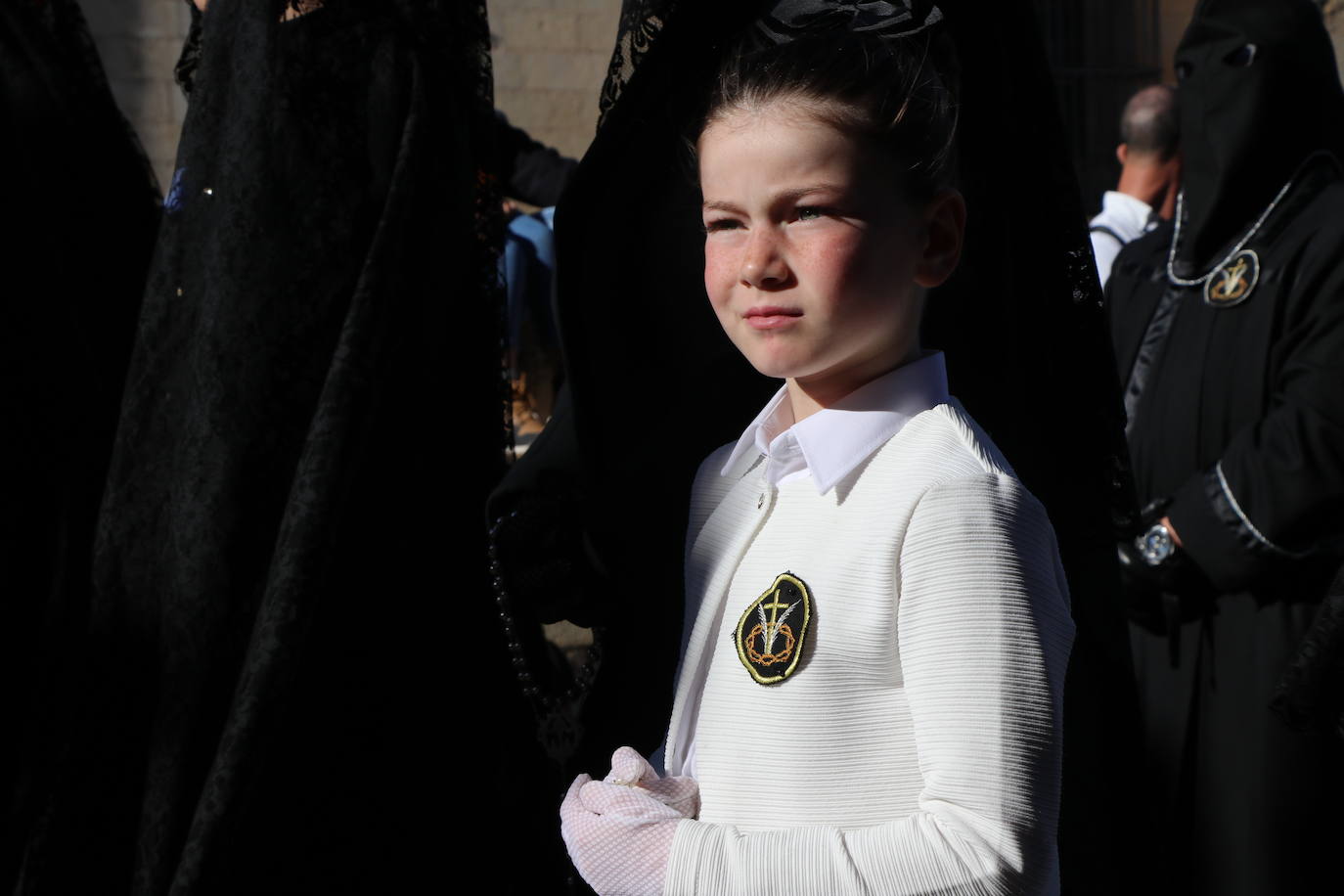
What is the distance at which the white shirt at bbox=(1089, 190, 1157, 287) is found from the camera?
509cm

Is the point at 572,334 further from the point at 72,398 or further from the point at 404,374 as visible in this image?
the point at 72,398

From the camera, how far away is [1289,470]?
2996 mm

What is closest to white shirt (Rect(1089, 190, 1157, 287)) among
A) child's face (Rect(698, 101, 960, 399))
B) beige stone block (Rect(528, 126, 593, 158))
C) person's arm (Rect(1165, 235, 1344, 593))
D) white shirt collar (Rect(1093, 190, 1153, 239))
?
white shirt collar (Rect(1093, 190, 1153, 239))

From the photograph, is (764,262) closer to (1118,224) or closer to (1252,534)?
(1252,534)

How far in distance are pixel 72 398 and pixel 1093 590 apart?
1.77 metres

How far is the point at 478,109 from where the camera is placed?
234cm

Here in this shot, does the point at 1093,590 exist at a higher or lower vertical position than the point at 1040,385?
lower

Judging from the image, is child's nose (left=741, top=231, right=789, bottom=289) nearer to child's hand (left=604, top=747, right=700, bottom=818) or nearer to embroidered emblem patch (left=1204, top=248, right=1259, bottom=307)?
child's hand (left=604, top=747, right=700, bottom=818)

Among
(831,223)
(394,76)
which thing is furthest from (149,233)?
(831,223)

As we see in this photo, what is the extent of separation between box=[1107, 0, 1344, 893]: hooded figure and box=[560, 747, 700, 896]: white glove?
1.89 meters

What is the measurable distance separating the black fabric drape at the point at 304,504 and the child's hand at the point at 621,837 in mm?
821

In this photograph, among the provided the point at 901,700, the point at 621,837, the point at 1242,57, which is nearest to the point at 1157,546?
the point at 1242,57

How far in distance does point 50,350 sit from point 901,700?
1743mm

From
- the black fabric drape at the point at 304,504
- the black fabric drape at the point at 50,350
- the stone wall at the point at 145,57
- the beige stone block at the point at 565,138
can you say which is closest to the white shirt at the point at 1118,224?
the black fabric drape at the point at 304,504
